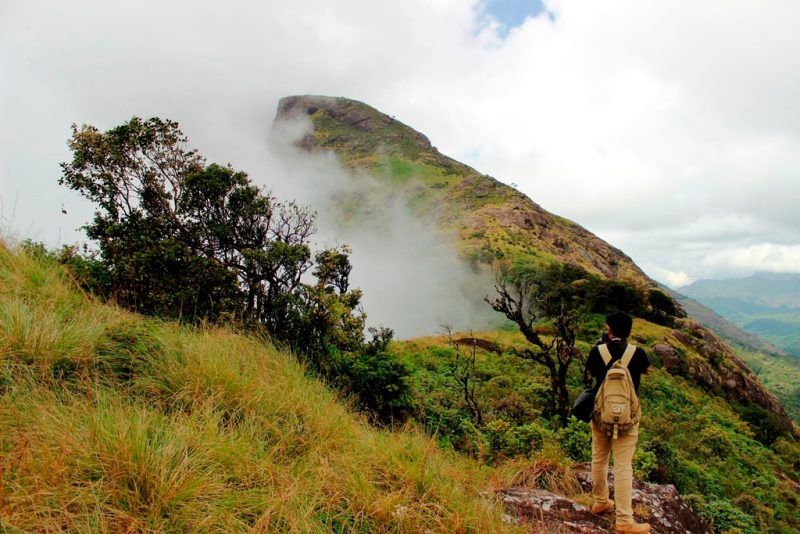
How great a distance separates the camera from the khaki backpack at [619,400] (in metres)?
4.66

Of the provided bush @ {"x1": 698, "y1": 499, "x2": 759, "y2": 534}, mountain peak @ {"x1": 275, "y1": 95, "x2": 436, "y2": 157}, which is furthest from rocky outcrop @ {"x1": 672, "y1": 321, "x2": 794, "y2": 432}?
mountain peak @ {"x1": 275, "y1": 95, "x2": 436, "y2": 157}

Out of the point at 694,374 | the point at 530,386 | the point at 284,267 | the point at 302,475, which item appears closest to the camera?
the point at 302,475

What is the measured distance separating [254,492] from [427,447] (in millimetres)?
2094

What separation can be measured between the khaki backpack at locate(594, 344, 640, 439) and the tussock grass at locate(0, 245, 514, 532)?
1.57 meters

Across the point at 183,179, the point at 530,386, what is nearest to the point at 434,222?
the point at 530,386

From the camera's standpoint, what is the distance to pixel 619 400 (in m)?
4.67

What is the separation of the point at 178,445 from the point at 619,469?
14.3 ft

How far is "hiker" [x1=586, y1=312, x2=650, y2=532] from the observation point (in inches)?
184

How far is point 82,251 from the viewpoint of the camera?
40.6 feet

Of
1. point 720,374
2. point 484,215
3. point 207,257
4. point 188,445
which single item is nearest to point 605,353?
point 188,445

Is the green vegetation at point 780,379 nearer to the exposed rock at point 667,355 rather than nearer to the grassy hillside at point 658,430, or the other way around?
the exposed rock at point 667,355

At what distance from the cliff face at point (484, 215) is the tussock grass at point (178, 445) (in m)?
33.5

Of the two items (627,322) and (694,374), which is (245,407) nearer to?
(627,322)

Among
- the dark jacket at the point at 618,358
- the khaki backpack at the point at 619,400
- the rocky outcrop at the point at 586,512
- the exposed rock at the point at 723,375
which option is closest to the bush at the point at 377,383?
the rocky outcrop at the point at 586,512
